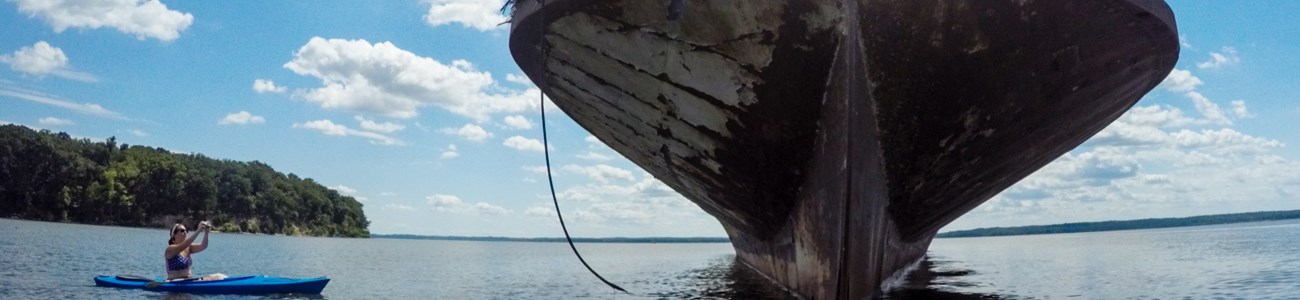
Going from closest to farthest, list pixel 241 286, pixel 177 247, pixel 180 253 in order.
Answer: pixel 177 247 < pixel 180 253 < pixel 241 286

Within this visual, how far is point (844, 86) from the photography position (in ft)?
17.3

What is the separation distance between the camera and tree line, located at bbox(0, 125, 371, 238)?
72.3 metres

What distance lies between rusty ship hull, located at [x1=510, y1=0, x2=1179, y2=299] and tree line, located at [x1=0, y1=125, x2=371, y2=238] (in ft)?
217

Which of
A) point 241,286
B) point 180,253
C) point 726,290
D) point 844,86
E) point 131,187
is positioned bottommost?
point 726,290

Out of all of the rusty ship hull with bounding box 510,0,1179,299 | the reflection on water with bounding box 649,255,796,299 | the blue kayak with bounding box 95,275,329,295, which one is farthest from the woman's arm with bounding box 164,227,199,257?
the rusty ship hull with bounding box 510,0,1179,299

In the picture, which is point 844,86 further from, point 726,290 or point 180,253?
point 180,253

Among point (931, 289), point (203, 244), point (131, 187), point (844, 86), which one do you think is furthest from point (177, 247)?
point (131, 187)

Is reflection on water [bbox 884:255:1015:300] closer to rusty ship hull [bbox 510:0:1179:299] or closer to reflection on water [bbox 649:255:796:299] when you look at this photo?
reflection on water [bbox 649:255:796:299]

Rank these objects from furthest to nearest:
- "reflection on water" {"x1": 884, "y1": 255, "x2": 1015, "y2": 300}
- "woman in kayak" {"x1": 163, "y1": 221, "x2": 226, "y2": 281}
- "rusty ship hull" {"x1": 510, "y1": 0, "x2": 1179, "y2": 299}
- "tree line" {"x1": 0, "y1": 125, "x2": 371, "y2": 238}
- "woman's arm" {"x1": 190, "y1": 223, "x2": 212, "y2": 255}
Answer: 1. "tree line" {"x1": 0, "y1": 125, "x2": 371, "y2": 238}
2. "woman in kayak" {"x1": 163, "y1": 221, "x2": 226, "y2": 281}
3. "woman's arm" {"x1": 190, "y1": 223, "x2": 212, "y2": 255}
4. "reflection on water" {"x1": 884, "y1": 255, "x2": 1015, "y2": 300}
5. "rusty ship hull" {"x1": 510, "y1": 0, "x2": 1179, "y2": 299}

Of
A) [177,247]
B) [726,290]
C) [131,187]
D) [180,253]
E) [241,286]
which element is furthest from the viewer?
[131,187]

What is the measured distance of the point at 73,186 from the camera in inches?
2943

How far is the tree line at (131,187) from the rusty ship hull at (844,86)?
2606 inches

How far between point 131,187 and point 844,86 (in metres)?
89.9

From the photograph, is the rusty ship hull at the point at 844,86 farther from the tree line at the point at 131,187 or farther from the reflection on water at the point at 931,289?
the tree line at the point at 131,187
